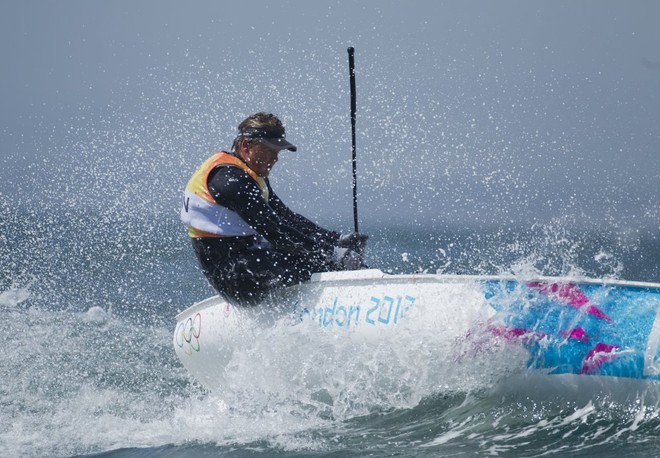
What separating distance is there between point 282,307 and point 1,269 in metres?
12.2

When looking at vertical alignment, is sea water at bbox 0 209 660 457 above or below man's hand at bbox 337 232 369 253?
below

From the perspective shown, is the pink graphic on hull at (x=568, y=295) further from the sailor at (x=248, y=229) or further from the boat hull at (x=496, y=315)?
the sailor at (x=248, y=229)

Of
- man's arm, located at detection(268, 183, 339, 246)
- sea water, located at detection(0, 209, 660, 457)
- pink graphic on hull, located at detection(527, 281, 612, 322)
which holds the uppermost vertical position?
man's arm, located at detection(268, 183, 339, 246)

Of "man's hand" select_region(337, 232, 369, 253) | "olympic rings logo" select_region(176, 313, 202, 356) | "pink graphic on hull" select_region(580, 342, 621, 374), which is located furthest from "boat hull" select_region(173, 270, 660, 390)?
"olympic rings logo" select_region(176, 313, 202, 356)

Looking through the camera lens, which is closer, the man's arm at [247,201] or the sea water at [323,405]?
the sea water at [323,405]

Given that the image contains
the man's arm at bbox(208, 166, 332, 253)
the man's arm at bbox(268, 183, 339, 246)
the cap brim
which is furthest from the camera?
the man's arm at bbox(268, 183, 339, 246)

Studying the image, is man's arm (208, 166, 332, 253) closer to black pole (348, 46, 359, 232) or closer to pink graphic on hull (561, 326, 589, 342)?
black pole (348, 46, 359, 232)

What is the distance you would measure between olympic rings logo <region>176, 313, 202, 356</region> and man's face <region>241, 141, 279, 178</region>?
1.22m

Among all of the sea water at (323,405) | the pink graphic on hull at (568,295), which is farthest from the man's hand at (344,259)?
the pink graphic on hull at (568,295)

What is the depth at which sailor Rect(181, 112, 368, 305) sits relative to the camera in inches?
207

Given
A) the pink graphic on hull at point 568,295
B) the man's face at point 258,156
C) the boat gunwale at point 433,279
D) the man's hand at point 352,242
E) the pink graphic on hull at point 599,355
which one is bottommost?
the pink graphic on hull at point 599,355

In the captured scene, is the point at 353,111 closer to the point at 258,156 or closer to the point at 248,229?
the point at 258,156

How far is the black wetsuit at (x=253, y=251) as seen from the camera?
523 cm

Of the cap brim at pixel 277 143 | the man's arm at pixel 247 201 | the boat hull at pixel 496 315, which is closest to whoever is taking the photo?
the boat hull at pixel 496 315
